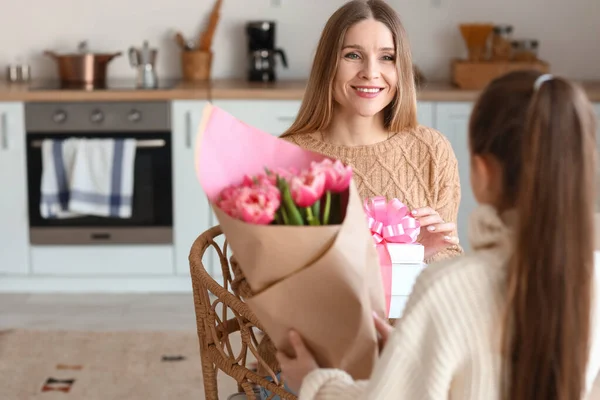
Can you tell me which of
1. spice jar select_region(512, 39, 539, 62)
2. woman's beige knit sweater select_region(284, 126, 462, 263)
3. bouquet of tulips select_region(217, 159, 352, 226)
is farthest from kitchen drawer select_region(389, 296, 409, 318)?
spice jar select_region(512, 39, 539, 62)

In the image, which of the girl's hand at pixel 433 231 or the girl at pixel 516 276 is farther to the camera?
the girl's hand at pixel 433 231

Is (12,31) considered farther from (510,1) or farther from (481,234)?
(481,234)

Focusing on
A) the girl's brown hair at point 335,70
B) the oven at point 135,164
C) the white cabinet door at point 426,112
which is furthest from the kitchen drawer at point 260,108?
the girl's brown hair at point 335,70

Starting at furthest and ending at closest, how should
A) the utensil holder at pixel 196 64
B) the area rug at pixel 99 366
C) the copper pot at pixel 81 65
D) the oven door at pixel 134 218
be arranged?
1. the utensil holder at pixel 196 64
2. the copper pot at pixel 81 65
3. the oven door at pixel 134 218
4. the area rug at pixel 99 366

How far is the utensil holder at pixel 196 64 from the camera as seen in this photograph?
4453 mm

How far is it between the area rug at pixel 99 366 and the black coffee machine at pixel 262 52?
1.37 metres

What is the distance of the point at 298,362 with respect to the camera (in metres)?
1.26

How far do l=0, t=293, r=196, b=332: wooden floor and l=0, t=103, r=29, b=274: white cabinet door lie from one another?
18 centimetres

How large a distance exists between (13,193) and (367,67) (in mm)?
2592

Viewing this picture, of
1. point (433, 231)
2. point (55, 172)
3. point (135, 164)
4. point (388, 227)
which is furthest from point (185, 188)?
point (388, 227)

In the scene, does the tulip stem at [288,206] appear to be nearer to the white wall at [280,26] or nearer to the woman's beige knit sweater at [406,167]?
the woman's beige knit sweater at [406,167]

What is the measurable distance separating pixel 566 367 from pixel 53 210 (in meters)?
3.36

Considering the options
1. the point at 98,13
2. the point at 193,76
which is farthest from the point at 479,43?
the point at 98,13

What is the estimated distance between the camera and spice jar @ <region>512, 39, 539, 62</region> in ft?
14.3
